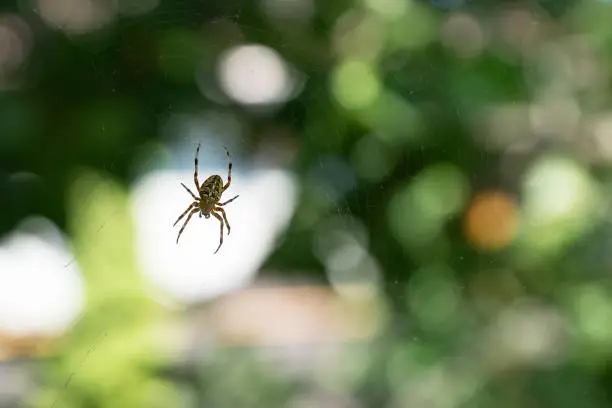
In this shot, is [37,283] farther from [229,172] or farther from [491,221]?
[491,221]

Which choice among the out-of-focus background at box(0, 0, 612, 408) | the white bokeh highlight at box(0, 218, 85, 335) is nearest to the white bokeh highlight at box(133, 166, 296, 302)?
the out-of-focus background at box(0, 0, 612, 408)

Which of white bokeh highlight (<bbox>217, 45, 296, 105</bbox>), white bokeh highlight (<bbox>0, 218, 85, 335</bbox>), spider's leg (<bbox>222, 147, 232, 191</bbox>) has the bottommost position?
white bokeh highlight (<bbox>0, 218, 85, 335</bbox>)

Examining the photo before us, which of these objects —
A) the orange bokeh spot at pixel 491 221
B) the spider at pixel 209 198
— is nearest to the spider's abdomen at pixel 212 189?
the spider at pixel 209 198

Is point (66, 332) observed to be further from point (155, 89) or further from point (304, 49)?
point (304, 49)

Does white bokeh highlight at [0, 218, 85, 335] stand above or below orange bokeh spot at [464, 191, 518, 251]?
below

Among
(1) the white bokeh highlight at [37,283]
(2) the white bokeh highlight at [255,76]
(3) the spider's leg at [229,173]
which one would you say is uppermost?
(2) the white bokeh highlight at [255,76]

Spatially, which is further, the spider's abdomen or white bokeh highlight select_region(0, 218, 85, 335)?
the spider's abdomen

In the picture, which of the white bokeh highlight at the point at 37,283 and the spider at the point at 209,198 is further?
the spider at the point at 209,198

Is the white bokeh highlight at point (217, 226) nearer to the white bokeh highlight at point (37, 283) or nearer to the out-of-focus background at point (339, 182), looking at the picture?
the out-of-focus background at point (339, 182)

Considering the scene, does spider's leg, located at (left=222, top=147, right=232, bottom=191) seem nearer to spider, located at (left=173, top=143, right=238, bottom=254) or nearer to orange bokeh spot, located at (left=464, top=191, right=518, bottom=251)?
spider, located at (left=173, top=143, right=238, bottom=254)
